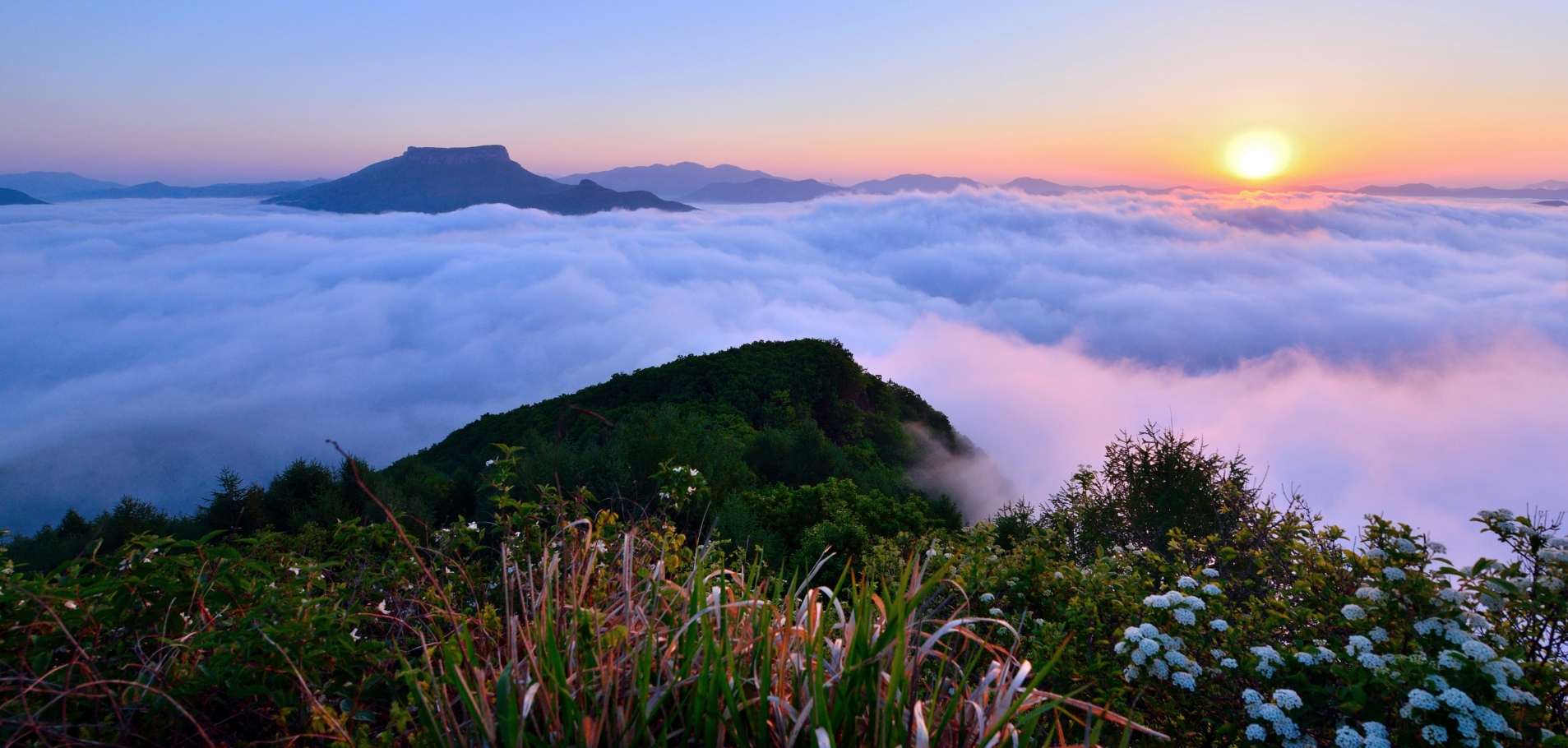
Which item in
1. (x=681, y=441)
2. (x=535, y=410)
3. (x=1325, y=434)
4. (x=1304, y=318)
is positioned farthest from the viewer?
(x=1304, y=318)

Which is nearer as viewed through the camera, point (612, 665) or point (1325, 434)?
point (612, 665)

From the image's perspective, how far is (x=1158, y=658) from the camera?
3121 mm

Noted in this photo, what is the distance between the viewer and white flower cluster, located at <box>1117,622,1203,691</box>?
2.92 metres

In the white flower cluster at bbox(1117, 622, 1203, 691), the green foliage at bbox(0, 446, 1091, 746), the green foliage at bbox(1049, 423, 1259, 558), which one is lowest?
the green foliage at bbox(1049, 423, 1259, 558)

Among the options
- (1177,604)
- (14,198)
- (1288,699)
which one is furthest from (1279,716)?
(14,198)

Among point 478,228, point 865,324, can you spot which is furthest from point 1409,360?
point 478,228

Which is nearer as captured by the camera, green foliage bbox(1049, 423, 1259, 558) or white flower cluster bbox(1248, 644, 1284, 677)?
white flower cluster bbox(1248, 644, 1284, 677)

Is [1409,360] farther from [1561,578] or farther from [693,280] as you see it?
[1561,578]

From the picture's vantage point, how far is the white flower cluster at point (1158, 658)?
115 inches

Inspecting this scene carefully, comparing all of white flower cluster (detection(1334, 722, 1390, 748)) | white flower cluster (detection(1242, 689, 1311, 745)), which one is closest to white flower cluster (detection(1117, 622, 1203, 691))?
white flower cluster (detection(1242, 689, 1311, 745))

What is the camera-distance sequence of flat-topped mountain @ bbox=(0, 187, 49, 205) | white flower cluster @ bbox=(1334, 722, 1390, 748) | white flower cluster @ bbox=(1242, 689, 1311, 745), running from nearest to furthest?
white flower cluster @ bbox=(1334, 722, 1390, 748) → white flower cluster @ bbox=(1242, 689, 1311, 745) → flat-topped mountain @ bbox=(0, 187, 49, 205)

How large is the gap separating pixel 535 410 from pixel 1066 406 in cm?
10057

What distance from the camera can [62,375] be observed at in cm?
13525

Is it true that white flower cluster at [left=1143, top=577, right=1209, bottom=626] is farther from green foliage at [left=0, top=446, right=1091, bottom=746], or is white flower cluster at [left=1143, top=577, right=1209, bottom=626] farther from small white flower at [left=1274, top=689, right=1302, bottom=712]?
green foliage at [left=0, top=446, right=1091, bottom=746]
